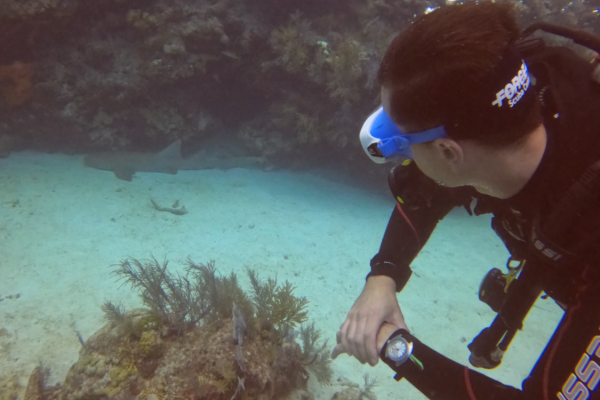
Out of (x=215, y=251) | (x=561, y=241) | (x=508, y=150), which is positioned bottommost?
(x=215, y=251)

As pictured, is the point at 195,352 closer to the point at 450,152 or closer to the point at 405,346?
the point at 405,346

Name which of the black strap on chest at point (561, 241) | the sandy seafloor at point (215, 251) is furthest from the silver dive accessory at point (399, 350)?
the sandy seafloor at point (215, 251)

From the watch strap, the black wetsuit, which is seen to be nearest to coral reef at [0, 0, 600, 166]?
the black wetsuit

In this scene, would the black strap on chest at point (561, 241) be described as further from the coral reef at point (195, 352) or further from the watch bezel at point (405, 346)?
the coral reef at point (195, 352)

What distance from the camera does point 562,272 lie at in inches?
59.3

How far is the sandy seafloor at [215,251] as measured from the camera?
375cm

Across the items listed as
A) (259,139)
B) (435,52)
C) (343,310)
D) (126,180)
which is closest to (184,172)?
(126,180)

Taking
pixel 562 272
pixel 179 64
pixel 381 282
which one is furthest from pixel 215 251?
pixel 179 64

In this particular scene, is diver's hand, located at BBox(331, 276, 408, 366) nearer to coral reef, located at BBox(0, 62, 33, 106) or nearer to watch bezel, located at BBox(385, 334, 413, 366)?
watch bezel, located at BBox(385, 334, 413, 366)

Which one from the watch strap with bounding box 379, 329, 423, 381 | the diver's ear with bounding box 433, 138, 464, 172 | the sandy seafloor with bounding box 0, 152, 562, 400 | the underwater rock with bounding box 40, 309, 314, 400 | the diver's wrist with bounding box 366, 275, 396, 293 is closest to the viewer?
the diver's ear with bounding box 433, 138, 464, 172

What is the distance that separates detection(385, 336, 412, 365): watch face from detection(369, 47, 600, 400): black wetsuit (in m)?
0.04

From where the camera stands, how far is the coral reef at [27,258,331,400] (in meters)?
2.36

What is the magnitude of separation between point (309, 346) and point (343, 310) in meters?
1.39

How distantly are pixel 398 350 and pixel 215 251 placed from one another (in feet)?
13.1
